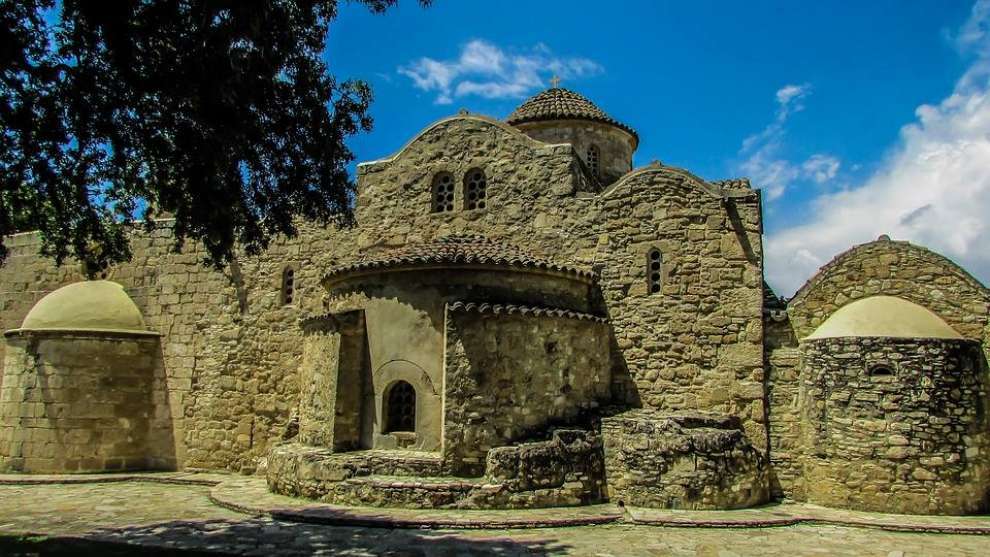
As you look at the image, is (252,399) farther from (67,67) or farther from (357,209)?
(67,67)

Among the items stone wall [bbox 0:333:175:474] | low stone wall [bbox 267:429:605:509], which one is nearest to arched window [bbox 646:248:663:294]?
low stone wall [bbox 267:429:605:509]

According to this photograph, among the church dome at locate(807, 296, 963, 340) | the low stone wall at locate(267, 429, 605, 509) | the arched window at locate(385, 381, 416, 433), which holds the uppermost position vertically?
the church dome at locate(807, 296, 963, 340)

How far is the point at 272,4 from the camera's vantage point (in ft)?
25.9

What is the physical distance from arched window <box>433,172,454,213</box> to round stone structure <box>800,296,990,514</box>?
7717 millimetres

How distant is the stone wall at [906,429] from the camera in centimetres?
1039

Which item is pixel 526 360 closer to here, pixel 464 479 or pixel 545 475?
pixel 545 475

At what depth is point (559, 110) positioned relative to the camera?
1839 cm

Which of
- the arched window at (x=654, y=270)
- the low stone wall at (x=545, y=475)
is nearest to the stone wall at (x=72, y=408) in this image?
the low stone wall at (x=545, y=475)

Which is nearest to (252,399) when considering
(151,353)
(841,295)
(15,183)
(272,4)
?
(151,353)

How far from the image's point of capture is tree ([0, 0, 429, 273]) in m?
7.47

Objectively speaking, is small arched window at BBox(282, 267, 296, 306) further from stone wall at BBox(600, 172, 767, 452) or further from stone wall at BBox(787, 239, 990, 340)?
stone wall at BBox(787, 239, 990, 340)

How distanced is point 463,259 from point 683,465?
4662 mm

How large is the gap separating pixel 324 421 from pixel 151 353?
6.49 metres

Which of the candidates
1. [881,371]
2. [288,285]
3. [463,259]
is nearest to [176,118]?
[463,259]
